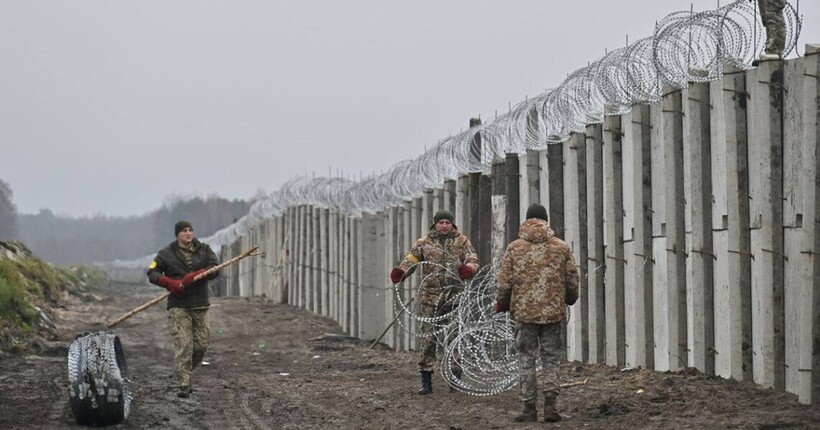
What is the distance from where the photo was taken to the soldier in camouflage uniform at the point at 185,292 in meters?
13.2

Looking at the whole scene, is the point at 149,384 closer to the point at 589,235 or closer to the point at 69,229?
the point at 589,235

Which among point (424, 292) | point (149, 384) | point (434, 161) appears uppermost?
point (434, 161)

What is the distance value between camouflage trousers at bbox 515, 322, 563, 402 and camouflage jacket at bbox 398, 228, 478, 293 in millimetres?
2469

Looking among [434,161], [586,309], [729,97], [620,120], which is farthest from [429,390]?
[434,161]

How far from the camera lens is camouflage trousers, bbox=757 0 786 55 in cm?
994

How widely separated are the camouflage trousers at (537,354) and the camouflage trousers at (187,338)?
4.19 meters

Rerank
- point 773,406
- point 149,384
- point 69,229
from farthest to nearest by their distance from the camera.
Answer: point 69,229
point 149,384
point 773,406

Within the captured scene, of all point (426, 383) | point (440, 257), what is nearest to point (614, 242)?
point (440, 257)

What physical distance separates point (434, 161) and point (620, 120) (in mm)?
5486

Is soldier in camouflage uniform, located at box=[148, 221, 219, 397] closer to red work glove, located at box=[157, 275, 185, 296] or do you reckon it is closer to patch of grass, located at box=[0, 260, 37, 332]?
red work glove, located at box=[157, 275, 185, 296]

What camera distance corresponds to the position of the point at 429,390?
12492mm

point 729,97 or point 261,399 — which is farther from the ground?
point 729,97

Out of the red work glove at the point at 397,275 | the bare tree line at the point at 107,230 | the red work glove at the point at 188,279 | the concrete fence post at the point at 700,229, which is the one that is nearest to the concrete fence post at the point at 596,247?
the red work glove at the point at 397,275

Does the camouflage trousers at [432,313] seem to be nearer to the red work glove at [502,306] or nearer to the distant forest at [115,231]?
the red work glove at [502,306]
